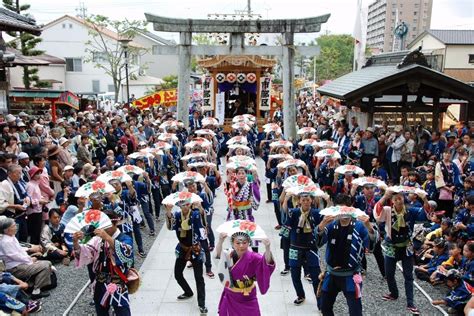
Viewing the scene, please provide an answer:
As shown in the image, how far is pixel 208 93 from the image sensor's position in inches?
803

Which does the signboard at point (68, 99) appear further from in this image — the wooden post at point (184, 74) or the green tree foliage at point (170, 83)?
the green tree foliage at point (170, 83)

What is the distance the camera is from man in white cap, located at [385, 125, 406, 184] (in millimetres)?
12711

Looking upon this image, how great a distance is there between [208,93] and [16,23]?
9.85 meters

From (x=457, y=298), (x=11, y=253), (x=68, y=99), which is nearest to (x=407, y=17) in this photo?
(x=68, y=99)

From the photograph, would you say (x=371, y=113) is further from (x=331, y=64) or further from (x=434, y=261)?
(x=331, y=64)

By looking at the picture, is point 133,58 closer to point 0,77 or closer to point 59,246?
point 0,77

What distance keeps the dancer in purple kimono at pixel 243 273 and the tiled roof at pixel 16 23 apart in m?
8.54

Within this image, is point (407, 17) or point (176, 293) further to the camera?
point (407, 17)

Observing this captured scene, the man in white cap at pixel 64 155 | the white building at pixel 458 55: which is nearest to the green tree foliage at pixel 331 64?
the white building at pixel 458 55

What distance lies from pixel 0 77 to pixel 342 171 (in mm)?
9579

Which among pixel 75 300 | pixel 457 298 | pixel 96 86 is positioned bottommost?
pixel 75 300

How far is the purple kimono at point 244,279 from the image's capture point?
504 centimetres

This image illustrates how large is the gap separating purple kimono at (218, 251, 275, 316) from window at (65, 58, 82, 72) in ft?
120

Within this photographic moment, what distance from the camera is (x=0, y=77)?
12773 mm
